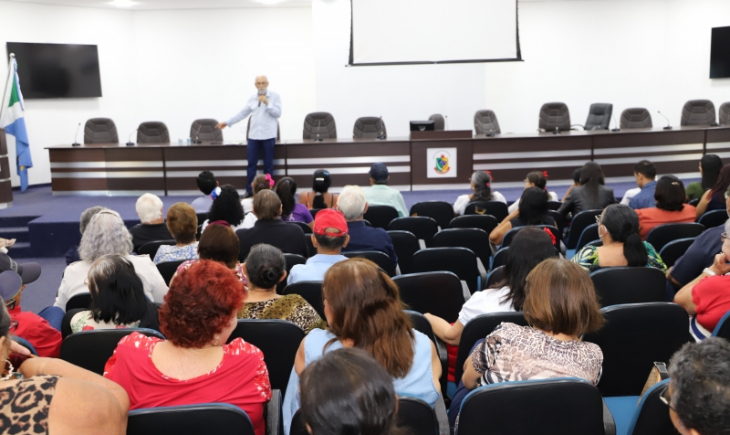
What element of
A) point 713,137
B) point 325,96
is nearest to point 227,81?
point 325,96

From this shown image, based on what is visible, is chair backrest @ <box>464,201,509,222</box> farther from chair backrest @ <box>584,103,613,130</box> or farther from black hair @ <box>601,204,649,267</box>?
chair backrest @ <box>584,103,613,130</box>

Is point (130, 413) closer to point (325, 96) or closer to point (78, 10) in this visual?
point (325, 96)

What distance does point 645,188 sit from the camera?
489cm

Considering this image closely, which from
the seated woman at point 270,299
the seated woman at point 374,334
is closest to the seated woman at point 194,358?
the seated woman at point 374,334

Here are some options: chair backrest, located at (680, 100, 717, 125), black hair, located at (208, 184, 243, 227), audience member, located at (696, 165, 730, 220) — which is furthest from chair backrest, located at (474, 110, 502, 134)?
black hair, located at (208, 184, 243, 227)

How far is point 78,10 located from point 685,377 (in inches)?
459

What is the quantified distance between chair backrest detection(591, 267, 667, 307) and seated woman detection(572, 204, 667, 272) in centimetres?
13

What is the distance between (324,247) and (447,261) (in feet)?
2.39

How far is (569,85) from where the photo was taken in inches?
475

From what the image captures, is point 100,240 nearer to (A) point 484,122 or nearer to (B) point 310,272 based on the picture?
(B) point 310,272

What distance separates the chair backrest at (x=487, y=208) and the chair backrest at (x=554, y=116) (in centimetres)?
509

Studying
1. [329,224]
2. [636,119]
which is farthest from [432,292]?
[636,119]

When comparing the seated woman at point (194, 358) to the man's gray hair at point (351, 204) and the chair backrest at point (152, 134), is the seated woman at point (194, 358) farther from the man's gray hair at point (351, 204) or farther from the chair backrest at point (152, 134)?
the chair backrest at point (152, 134)

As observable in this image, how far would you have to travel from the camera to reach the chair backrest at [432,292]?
2883 mm
